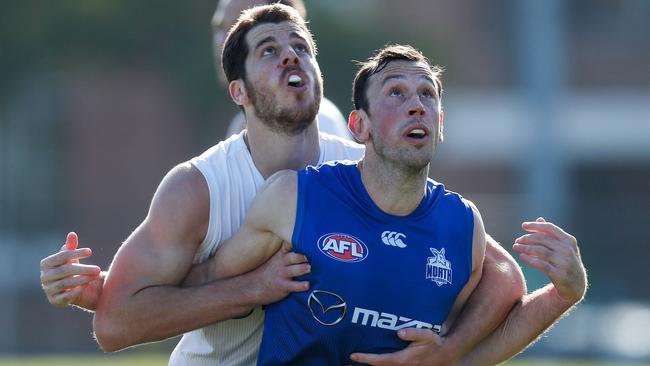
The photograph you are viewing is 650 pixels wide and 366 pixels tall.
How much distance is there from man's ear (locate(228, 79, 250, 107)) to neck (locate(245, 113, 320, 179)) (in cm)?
10

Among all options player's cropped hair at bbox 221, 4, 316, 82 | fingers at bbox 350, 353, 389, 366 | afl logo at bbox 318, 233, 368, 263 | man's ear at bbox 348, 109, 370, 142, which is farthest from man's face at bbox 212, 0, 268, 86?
fingers at bbox 350, 353, 389, 366

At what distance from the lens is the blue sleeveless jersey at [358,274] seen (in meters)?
5.79

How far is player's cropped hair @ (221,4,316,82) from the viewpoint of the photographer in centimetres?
642

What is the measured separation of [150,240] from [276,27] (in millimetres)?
1150

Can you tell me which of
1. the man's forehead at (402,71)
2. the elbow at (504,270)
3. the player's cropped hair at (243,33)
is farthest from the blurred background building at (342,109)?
the man's forehead at (402,71)

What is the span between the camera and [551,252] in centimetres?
573

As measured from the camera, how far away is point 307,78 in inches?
247

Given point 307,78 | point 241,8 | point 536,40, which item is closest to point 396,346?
point 307,78

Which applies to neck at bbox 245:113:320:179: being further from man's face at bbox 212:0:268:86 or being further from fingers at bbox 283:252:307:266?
man's face at bbox 212:0:268:86

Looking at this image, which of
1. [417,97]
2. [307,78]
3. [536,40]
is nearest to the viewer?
[417,97]

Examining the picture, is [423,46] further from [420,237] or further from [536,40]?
[420,237]

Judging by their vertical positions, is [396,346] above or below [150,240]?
below

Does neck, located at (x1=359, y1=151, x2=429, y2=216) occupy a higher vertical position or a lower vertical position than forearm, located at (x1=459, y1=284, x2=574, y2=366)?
higher

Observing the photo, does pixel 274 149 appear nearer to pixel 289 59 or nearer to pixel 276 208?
pixel 289 59
